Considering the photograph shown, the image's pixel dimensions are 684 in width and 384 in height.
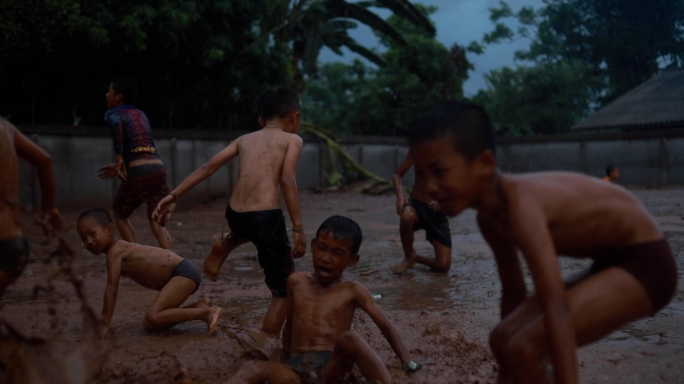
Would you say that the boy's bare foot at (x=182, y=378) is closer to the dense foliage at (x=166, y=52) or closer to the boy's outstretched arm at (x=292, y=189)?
the boy's outstretched arm at (x=292, y=189)

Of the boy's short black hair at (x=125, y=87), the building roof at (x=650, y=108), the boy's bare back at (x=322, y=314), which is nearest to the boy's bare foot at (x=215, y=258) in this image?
the boy's bare back at (x=322, y=314)

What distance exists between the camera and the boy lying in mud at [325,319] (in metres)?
3.20

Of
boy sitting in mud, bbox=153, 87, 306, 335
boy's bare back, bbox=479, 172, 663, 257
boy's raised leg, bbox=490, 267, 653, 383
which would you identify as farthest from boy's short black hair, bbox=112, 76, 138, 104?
boy's raised leg, bbox=490, 267, 653, 383

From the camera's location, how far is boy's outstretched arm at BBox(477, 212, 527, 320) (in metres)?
2.68

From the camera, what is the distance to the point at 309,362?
3.31 meters

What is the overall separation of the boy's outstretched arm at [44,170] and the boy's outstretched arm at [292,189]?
142cm

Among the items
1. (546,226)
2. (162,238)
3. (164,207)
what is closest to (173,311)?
(164,207)

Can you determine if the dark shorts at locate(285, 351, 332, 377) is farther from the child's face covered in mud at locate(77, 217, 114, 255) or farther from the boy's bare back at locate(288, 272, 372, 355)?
the child's face covered in mud at locate(77, 217, 114, 255)

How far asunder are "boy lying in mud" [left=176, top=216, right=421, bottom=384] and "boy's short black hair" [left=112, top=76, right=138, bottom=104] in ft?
12.9

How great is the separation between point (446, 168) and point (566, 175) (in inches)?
19.3

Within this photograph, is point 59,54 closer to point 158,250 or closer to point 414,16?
point 414,16

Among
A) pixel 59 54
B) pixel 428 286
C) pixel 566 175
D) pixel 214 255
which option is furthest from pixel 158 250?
pixel 59 54

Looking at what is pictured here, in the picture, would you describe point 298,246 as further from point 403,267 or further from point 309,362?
point 403,267

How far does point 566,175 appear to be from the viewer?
100 inches
